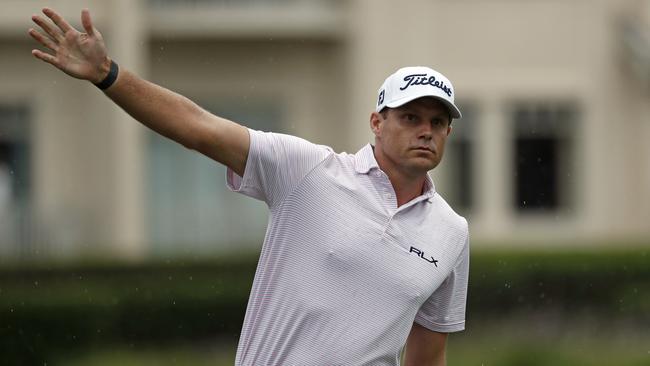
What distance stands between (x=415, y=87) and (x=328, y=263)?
62 cm

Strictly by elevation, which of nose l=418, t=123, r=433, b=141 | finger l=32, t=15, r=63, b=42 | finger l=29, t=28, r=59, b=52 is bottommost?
nose l=418, t=123, r=433, b=141

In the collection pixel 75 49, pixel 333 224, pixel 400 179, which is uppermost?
pixel 75 49

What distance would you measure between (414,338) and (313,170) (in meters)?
0.81

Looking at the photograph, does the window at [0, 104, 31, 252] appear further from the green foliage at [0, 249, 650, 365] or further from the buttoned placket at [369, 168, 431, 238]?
the buttoned placket at [369, 168, 431, 238]

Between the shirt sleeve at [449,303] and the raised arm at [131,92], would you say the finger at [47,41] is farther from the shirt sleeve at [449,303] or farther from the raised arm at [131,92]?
the shirt sleeve at [449,303]

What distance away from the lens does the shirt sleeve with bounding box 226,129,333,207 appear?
15.3ft

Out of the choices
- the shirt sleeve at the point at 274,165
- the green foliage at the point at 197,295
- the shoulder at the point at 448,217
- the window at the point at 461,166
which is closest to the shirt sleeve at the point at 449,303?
the shoulder at the point at 448,217

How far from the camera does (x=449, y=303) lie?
5.07m

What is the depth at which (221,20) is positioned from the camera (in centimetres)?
2231

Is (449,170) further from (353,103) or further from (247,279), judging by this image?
(247,279)

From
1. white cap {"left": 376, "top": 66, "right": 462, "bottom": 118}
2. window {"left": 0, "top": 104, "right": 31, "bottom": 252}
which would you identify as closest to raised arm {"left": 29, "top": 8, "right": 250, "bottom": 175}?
white cap {"left": 376, "top": 66, "right": 462, "bottom": 118}

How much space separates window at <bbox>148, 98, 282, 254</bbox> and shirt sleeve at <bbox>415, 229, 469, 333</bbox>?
17304 millimetres

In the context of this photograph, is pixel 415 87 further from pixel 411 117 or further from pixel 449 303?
pixel 449 303

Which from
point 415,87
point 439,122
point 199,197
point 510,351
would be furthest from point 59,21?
point 199,197
